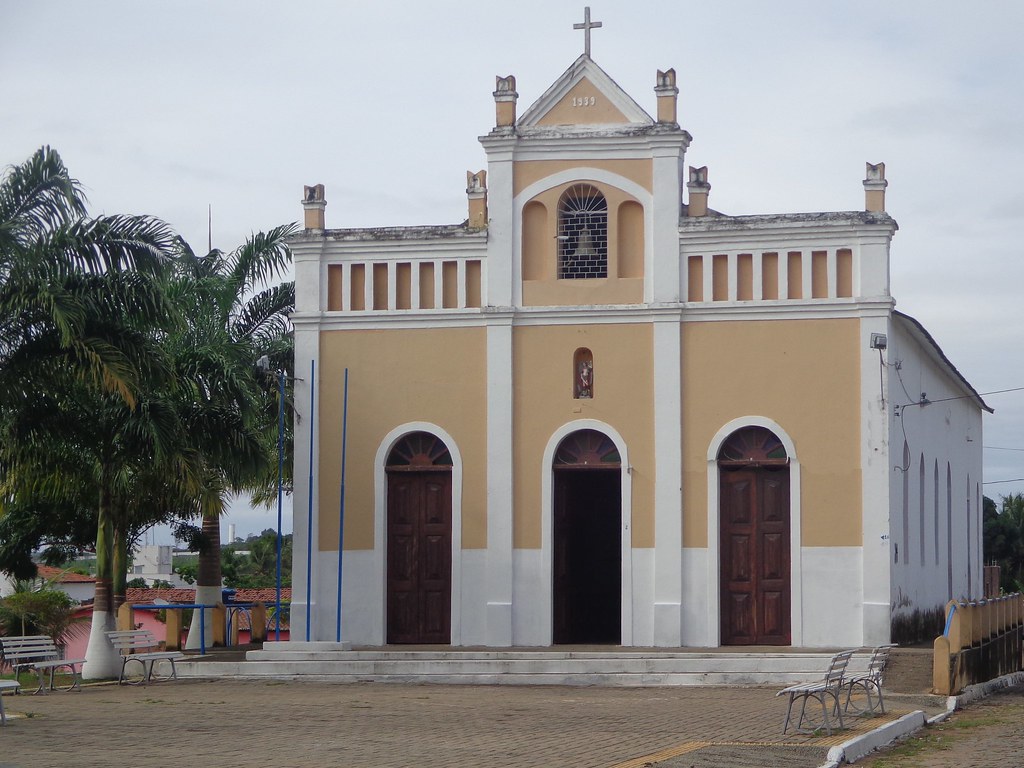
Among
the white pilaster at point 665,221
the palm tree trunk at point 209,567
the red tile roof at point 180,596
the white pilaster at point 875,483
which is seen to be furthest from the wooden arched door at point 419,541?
the red tile roof at point 180,596

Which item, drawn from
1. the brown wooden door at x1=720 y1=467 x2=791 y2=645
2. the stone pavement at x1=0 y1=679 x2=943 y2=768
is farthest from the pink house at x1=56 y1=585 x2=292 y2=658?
the stone pavement at x1=0 y1=679 x2=943 y2=768

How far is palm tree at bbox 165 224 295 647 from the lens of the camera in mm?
21297

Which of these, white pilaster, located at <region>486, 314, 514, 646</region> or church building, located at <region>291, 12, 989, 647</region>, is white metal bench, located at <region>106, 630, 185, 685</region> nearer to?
church building, located at <region>291, 12, 989, 647</region>

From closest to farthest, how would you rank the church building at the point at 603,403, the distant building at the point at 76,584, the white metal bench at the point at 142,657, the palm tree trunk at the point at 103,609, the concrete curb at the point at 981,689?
1. the concrete curb at the point at 981,689
2. the white metal bench at the point at 142,657
3. the palm tree trunk at the point at 103,609
4. the church building at the point at 603,403
5. the distant building at the point at 76,584

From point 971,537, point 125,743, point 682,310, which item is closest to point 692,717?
point 125,743

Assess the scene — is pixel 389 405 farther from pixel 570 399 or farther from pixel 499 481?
pixel 570 399

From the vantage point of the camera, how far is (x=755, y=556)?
71.5 ft

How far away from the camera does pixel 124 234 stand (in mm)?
18922

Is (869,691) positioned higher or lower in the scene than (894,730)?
higher

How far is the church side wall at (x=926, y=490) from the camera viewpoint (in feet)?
72.3

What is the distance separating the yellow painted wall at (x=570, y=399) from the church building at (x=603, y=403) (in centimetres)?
4

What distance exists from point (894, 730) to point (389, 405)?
1103 centimetres

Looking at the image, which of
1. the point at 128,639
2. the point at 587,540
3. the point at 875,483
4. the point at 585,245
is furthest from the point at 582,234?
the point at 128,639

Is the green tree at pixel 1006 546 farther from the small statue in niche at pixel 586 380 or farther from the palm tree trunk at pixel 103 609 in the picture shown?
the palm tree trunk at pixel 103 609
